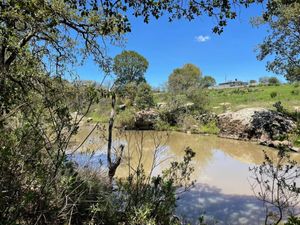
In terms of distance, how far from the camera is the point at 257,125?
20.8 meters

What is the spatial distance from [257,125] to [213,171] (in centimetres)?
945

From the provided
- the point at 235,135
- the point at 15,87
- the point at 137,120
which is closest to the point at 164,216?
the point at 15,87

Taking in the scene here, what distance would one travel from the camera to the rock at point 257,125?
19.9 metres

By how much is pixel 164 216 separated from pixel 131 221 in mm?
702

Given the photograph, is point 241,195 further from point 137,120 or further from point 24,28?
point 137,120

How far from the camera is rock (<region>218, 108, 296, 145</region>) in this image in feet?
65.2

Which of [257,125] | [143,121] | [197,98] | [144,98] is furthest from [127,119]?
[257,125]

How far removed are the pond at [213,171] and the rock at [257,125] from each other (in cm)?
120

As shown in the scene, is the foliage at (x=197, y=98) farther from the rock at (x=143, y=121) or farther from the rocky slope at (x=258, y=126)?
the rocky slope at (x=258, y=126)

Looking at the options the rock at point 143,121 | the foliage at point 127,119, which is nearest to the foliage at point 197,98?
the rock at point 143,121

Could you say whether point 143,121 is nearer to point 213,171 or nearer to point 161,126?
point 213,171

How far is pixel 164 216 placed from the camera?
418cm

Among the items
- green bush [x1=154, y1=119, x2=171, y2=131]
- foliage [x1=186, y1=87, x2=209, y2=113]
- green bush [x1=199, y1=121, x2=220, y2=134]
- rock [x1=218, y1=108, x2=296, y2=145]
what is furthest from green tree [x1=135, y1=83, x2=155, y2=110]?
green bush [x1=154, y1=119, x2=171, y2=131]

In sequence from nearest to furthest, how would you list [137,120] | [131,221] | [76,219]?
[131,221] < [76,219] < [137,120]
